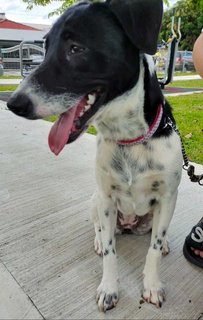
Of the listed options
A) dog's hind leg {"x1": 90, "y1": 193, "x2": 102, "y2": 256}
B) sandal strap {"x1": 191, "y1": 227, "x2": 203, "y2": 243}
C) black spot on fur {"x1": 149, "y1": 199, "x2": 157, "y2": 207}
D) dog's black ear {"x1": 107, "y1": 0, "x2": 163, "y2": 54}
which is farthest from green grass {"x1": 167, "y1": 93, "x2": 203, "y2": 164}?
dog's black ear {"x1": 107, "y1": 0, "x2": 163, "y2": 54}

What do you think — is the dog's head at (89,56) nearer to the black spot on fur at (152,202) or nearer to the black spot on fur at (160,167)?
the black spot on fur at (160,167)

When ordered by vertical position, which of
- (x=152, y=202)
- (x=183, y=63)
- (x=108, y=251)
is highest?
(x=152, y=202)

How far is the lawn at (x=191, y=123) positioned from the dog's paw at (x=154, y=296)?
2140 millimetres

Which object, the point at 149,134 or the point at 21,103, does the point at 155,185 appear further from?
the point at 21,103

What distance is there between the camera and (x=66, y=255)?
223 cm

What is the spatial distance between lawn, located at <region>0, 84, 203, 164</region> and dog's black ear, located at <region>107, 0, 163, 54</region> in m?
2.48

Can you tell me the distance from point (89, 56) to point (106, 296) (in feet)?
3.99

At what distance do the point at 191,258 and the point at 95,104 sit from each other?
1.22m

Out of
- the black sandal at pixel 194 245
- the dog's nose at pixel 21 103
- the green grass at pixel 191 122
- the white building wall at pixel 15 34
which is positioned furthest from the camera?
the white building wall at pixel 15 34

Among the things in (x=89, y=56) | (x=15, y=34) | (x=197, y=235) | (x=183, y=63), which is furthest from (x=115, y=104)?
(x=15, y=34)

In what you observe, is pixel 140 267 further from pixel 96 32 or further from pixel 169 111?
pixel 96 32

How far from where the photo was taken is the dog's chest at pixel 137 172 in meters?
1.77

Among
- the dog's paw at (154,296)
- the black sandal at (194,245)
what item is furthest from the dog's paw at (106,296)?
the black sandal at (194,245)

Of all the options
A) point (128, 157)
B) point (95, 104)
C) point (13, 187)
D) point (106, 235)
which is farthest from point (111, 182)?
point (13, 187)
